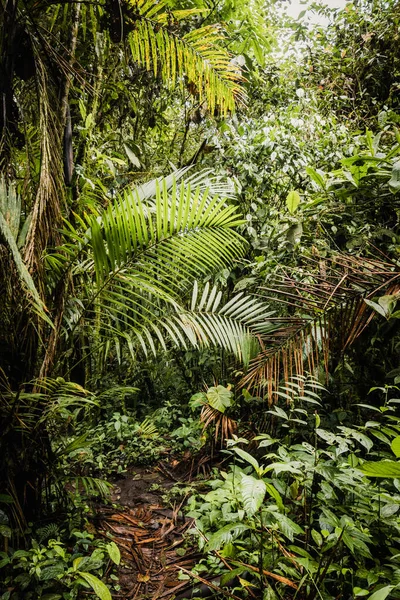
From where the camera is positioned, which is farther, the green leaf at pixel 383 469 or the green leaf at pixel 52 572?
the green leaf at pixel 52 572

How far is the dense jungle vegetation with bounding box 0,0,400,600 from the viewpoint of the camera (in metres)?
1.35

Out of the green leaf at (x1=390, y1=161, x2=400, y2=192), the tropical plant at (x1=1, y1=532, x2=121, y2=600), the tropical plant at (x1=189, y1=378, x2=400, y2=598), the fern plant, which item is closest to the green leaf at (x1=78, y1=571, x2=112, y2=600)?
the tropical plant at (x1=1, y1=532, x2=121, y2=600)

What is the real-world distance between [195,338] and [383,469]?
1.20m

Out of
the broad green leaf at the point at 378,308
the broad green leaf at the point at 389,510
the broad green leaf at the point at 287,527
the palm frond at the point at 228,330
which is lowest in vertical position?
the broad green leaf at the point at 287,527

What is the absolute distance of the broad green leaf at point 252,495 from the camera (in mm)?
1095

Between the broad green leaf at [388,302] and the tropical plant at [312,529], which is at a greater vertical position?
the broad green leaf at [388,302]

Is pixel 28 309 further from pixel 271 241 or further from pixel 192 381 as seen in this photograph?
pixel 192 381

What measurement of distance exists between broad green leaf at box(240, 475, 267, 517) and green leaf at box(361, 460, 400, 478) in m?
0.48

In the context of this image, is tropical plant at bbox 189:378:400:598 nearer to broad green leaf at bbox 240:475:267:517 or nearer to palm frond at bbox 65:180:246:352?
broad green leaf at bbox 240:475:267:517

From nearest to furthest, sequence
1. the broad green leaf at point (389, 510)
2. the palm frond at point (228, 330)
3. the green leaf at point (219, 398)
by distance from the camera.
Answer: the broad green leaf at point (389, 510)
the palm frond at point (228, 330)
the green leaf at point (219, 398)

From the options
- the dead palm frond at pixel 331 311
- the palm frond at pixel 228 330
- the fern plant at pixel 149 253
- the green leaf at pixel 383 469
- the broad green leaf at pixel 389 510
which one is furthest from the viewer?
the palm frond at pixel 228 330

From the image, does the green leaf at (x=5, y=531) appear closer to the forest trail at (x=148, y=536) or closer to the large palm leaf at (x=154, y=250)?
the forest trail at (x=148, y=536)

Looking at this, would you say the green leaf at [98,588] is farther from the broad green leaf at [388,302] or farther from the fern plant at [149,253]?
the broad green leaf at [388,302]

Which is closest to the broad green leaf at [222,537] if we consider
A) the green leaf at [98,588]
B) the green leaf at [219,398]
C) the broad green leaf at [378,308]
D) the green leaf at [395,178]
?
the green leaf at [98,588]
